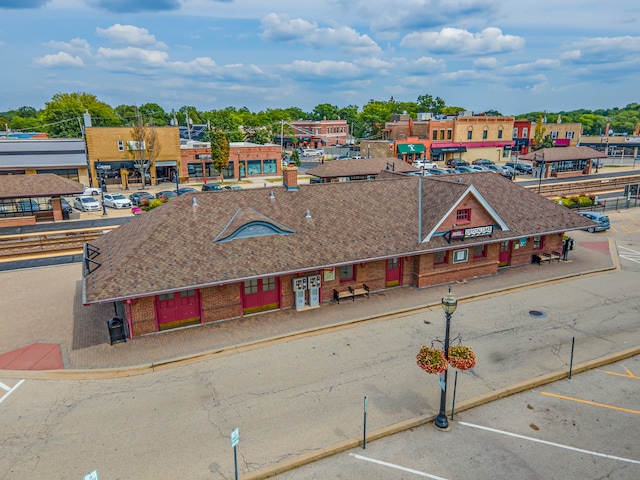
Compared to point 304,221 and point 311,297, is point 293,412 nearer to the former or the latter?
point 311,297

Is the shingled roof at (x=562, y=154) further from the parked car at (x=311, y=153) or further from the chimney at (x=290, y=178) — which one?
the chimney at (x=290, y=178)

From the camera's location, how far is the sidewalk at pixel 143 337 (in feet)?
57.2

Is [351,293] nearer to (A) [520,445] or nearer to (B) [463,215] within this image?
(B) [463,215]

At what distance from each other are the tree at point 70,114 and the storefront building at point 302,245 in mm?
73164

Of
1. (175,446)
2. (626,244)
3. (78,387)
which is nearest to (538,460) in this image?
(175,446)

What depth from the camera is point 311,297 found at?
2211 centimetres

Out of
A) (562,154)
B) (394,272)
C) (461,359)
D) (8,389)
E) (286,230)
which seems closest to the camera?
(461,359)

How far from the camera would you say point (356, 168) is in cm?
5384

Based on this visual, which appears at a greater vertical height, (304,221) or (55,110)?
(55,110)

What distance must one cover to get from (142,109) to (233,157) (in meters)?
125

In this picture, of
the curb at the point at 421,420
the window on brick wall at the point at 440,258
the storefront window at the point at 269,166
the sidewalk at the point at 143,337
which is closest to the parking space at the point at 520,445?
the curb at the point at 421,420

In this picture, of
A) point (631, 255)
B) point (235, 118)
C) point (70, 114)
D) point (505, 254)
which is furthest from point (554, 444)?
point (235, 118)

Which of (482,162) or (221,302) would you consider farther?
(482,162)

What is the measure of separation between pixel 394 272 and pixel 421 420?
11257 mm
